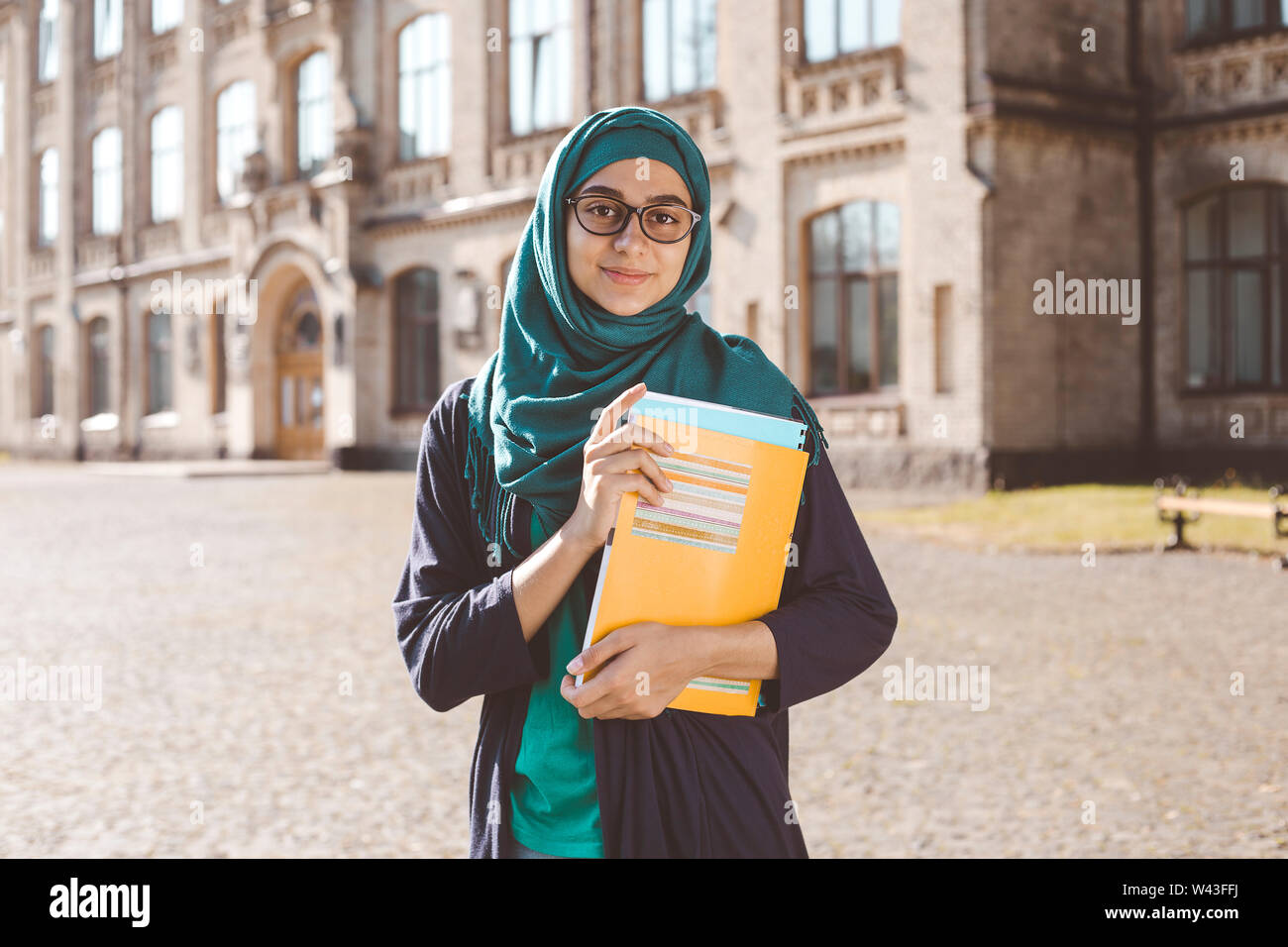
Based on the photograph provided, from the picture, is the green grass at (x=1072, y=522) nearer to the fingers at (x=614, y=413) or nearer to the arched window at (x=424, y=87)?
the fingers at (x=614, y=413)

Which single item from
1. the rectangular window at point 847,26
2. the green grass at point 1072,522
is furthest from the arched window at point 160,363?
the green grass at point 1072,522

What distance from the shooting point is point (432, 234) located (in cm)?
2764

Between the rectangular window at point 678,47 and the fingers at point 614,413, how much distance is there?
21.9 meters

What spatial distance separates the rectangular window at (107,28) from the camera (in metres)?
37.1

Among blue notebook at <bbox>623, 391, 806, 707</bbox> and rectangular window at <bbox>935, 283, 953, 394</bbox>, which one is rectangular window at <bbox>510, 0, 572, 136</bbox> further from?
blue notebook at <bbox>623, 391, 806, 707</bbox>

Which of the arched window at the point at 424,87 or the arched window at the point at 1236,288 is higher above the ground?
the arched window at the point at 424,87

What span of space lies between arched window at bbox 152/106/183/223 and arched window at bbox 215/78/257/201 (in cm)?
145

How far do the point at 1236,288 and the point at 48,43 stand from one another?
3570cm

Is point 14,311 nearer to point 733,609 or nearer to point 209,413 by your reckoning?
point 209,413

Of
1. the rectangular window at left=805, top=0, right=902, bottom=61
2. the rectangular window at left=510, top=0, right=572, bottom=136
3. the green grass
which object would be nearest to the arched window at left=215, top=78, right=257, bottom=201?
the rectangular window at left=510, top=0, right=572, bottom=136

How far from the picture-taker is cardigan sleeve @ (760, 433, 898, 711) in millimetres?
1738

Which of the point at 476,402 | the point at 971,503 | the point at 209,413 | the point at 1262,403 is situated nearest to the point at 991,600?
the point at 971,503

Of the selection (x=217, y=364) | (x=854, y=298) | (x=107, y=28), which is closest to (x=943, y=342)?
(x=854, y=298)
